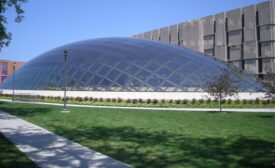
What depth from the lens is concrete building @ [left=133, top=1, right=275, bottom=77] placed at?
213 feet

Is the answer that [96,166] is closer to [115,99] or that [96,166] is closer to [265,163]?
[265,163]

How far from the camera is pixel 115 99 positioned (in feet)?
124

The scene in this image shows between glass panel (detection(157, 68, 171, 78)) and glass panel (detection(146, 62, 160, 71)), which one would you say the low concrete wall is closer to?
glass panel (detection(157, 68, 171, 78))

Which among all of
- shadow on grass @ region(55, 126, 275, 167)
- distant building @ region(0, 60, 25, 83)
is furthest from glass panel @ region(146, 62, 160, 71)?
distant building @ region(0, 60, 25, 83)

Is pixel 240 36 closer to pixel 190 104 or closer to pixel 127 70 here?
pixel 127 70

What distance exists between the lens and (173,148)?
11.2 meters

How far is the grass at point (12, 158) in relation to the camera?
8.48 meters

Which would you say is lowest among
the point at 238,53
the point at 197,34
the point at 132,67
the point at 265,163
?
the point at 265,163

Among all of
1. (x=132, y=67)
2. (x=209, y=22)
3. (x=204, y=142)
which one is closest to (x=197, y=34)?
(x=209, y=22)

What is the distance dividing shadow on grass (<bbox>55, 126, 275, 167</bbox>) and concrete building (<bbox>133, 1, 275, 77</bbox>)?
5148 centimetres

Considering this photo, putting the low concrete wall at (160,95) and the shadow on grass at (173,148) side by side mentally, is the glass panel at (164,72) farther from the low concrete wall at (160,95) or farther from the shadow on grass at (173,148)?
the shadow on grass at (173,148)

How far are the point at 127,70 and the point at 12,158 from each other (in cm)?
3221

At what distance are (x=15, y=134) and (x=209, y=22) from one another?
69.6 m

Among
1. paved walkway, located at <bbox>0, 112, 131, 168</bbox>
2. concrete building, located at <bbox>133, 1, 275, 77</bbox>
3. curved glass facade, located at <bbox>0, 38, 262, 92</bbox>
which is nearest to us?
paved walkway, located at <bbox>0, 112, 131, 168</bbox>
